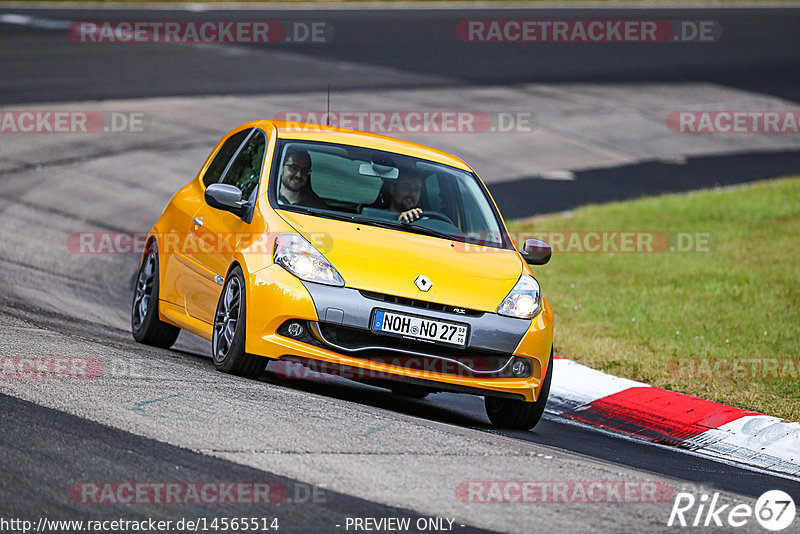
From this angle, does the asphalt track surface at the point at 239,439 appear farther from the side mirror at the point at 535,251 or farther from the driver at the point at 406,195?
the driver at the point at 406,195

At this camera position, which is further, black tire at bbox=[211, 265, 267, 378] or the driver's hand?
the driver's hand

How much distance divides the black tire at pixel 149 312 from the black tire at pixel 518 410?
2553 millimetres

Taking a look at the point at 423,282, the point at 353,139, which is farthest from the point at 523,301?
the point at 353,139

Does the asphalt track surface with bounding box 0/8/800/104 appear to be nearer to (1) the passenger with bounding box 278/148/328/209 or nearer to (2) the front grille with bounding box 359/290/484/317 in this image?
(1) the passenger with bounding box 278/148/328/209

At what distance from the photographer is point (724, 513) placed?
5875mm

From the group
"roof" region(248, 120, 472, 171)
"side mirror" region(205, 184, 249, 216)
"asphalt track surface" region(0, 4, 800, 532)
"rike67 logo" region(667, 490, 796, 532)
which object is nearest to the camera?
"asphalt track surface" region(0, 4, 800, 532)

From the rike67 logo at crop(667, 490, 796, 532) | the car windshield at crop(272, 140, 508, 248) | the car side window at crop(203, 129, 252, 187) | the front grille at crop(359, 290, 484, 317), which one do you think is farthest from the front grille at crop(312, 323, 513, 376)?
the car side window at crop(203, 129, 252, 187)

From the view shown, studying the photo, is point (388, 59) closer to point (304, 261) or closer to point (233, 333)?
point (233, 333)

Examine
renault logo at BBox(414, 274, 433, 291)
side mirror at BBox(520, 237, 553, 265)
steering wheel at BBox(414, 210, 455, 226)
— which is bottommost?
renault logo at BBox(414, 274, 433, 291)

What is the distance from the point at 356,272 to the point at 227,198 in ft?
3.94

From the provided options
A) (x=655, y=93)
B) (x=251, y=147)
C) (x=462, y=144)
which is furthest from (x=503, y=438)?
(x=655, y=93)

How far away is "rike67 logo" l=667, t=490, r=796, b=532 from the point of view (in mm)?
5695

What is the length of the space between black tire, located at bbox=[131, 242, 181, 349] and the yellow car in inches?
0.9

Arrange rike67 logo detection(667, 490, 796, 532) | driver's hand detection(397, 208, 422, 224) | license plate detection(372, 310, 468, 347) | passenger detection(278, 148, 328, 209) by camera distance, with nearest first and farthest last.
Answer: rike67 logo detection(667, 490, 796, 532) → license plate detection(372, 310, 468, 347) → passenger detection(278, 148, 328, 209) → driver's hand detection(397, 208, 422, 224)
